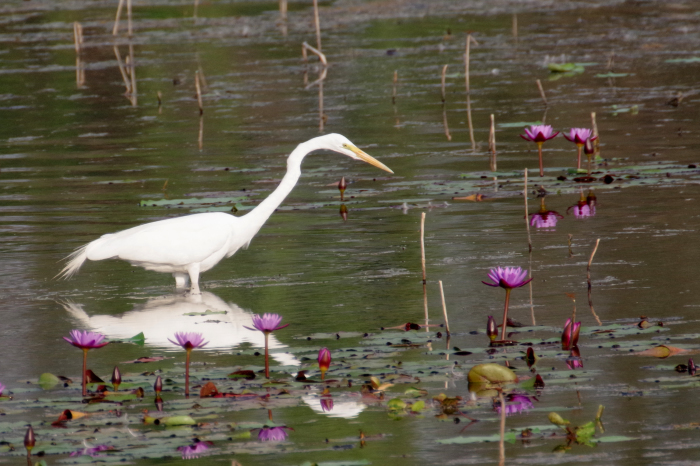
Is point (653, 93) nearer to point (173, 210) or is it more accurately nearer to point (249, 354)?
point (173, 210)

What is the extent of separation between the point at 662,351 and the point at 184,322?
3.28m

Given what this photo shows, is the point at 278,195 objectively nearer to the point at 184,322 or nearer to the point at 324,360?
the point at 184,322

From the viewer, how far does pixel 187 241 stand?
27.2ft

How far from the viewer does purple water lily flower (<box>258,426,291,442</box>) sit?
5.18 meters

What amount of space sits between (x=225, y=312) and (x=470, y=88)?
519 inches

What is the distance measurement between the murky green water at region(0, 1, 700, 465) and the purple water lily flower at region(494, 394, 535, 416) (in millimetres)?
88

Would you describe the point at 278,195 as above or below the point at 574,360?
above

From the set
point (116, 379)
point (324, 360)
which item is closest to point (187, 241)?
point (116, 379)

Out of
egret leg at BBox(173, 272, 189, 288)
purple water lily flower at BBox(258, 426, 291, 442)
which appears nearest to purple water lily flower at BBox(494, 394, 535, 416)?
purple water lily flower at BBox(258, 426, 291, 442)

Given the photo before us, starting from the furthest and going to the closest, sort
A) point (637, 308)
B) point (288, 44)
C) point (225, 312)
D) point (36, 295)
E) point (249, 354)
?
point (288, 44), point (36, 295), point (225, 312), point (637, 308), point (249, 354)

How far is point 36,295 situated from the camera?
8.49 m

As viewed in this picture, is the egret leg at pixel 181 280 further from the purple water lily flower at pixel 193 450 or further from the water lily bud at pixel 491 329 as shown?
the purple water lily flower at pixel 193 450

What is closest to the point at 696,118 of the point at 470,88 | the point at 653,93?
the point at 653,93

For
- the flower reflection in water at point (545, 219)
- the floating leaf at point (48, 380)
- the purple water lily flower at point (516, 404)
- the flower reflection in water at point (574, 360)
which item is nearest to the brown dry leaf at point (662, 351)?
the flower reflection in water at point (574, 360)
